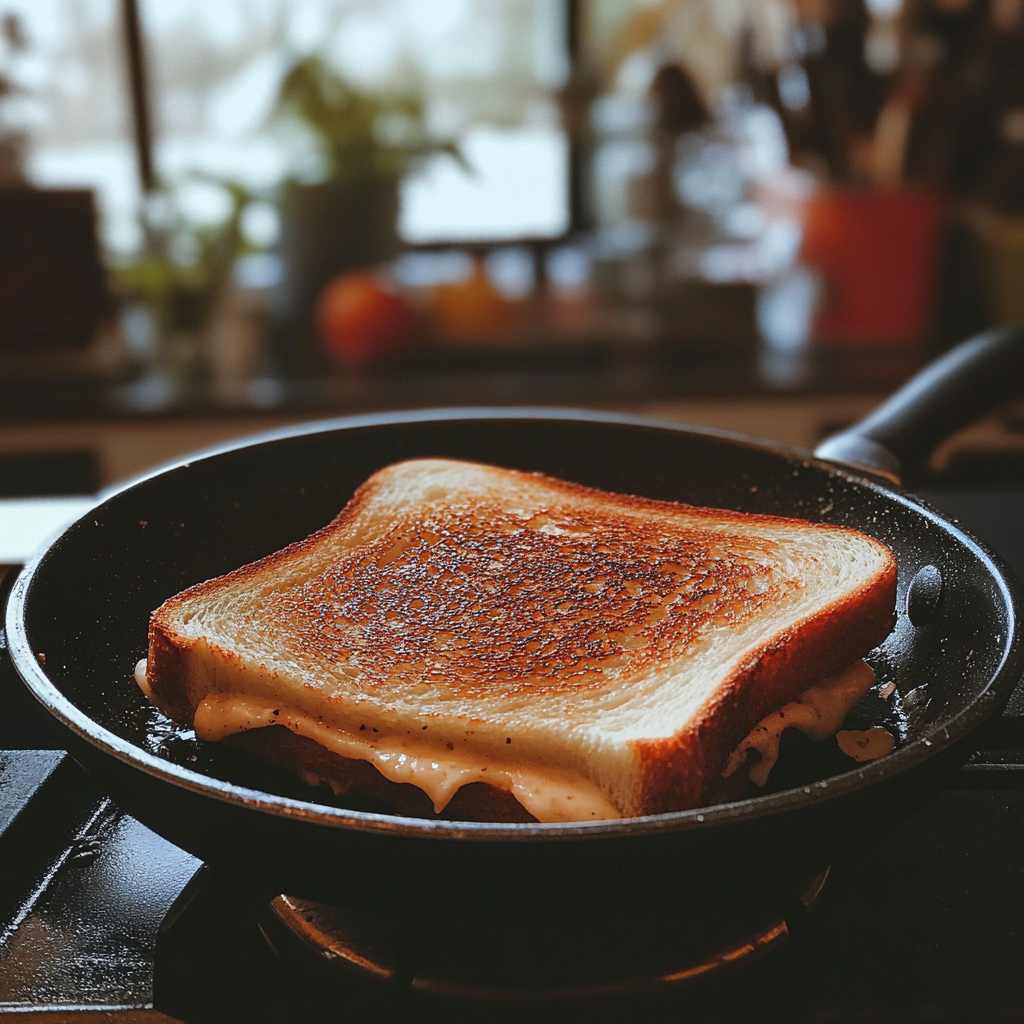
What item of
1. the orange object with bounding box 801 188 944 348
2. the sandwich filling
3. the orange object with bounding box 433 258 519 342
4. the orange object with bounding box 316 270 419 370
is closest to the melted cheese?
the sandwich filling

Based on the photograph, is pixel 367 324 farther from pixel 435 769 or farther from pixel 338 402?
pixel 435 769

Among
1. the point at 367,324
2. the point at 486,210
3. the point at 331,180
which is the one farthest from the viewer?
the point at 486,210

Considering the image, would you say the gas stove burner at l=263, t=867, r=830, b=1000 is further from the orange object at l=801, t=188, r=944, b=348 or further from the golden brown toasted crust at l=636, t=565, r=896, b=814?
the orange object at l=801, t=188, r=944, b=348

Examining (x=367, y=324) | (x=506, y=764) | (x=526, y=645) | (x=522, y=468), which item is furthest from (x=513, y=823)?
(x=367, y=324)

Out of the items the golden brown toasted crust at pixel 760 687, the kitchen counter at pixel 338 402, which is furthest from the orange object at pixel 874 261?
the golden brown toasted crust at pixel 760 687

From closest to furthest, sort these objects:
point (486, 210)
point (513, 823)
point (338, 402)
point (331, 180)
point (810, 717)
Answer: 1. point (513, 823)
2. point (810, 717)
3. point (338, 402)
4. point (331, 180)
5. point (486, 210)

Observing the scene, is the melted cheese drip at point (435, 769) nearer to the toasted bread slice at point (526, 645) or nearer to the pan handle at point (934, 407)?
the toasted bread slice at point (526, 645)

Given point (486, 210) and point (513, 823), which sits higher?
point (486, 210)
